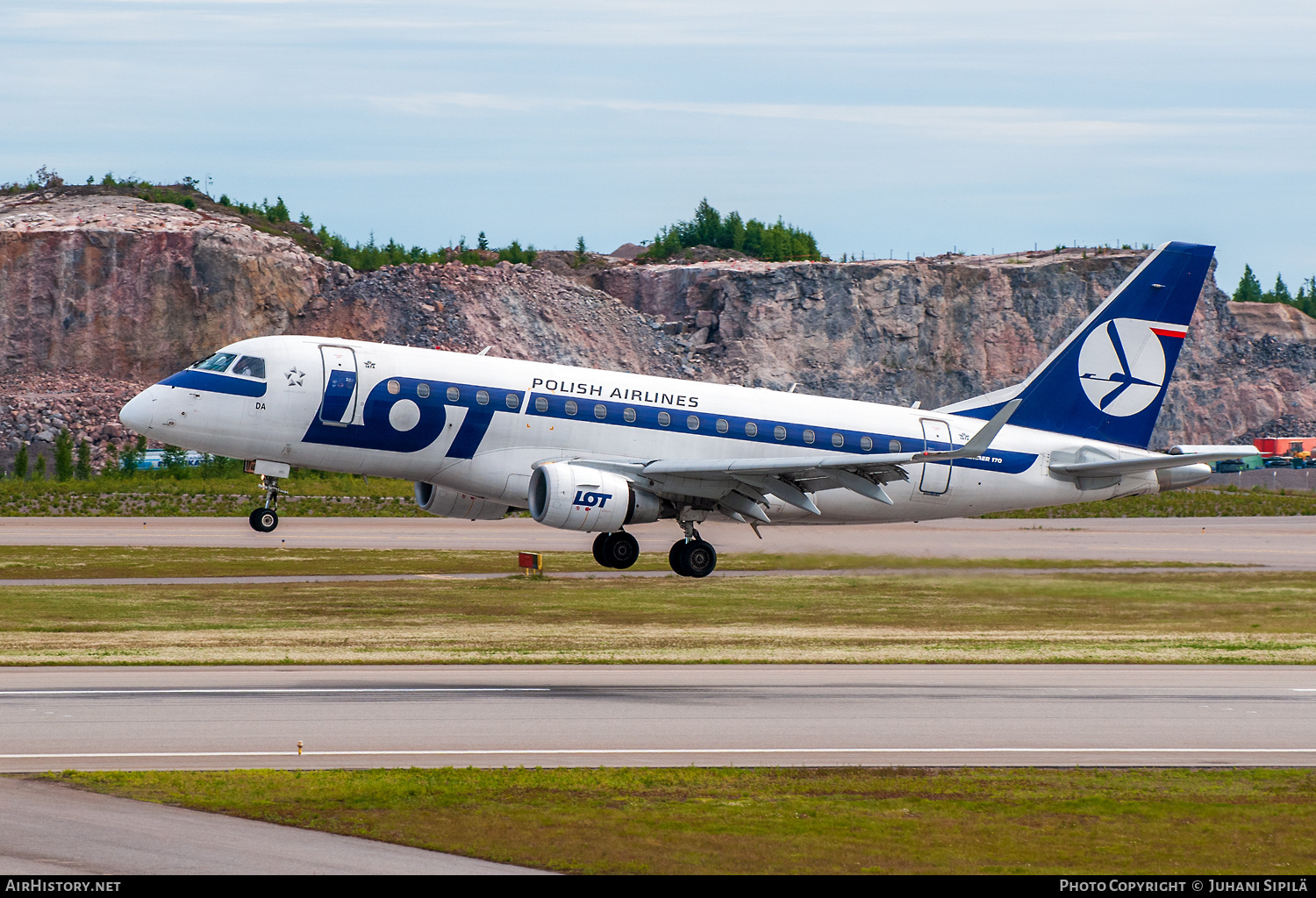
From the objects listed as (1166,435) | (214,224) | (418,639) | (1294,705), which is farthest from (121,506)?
(1166,435)

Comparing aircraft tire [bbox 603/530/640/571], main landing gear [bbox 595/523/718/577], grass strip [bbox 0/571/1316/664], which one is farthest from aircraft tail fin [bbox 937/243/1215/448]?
aircraft tire [bbox 603/530/640/571]

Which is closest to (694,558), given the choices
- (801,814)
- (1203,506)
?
(801,814)

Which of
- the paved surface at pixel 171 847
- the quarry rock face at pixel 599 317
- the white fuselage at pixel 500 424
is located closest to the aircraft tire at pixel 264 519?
the white fuselage at pixel 500 424

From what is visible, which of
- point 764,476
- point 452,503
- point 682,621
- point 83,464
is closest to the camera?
point 764,476

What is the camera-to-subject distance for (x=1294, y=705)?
24438mm

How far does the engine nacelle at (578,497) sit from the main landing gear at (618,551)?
4.62ft

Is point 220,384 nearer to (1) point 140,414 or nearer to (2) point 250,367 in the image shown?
(2) point 250,367

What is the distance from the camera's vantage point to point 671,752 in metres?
19.8

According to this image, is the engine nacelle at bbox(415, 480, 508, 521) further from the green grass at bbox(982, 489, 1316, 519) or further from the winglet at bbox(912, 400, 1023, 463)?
the green grass at bbox(982, 489, 1316, 519)

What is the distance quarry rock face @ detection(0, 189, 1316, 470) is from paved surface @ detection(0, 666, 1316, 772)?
3008 inches

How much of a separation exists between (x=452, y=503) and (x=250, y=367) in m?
5.64

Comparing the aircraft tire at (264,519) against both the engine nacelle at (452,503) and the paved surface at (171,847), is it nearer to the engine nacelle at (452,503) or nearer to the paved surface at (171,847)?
the engine nacelle at (452,503)

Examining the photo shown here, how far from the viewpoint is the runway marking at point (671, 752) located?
1883cm
